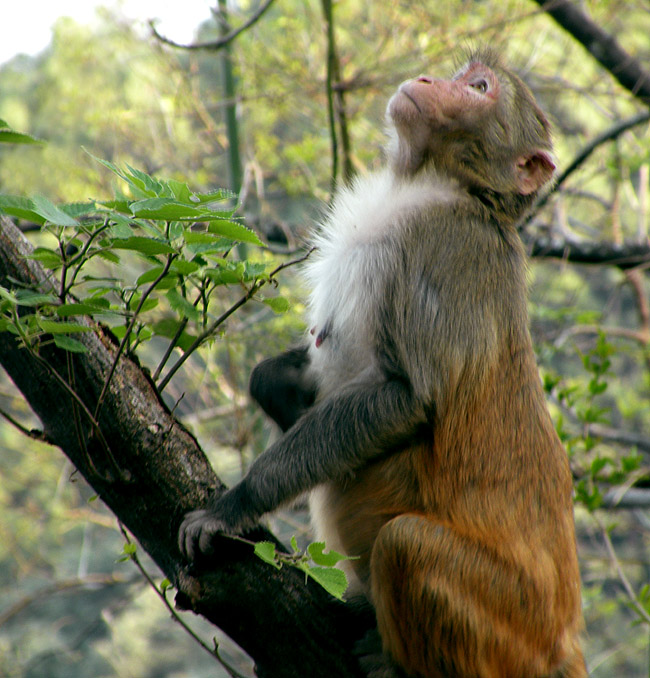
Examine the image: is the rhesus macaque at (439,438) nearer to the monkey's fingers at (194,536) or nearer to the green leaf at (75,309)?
the monkey's fingers at (194,536)

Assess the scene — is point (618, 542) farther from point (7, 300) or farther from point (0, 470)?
point (7, 300)

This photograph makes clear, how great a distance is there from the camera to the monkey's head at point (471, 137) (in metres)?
4.12

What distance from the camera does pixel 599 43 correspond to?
23.8 feet

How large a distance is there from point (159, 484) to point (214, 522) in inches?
10.9

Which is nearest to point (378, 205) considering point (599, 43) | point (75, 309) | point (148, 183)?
point (148, 183)

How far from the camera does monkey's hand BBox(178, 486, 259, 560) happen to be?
2834 mm

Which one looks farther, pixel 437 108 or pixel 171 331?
pixel 437 108

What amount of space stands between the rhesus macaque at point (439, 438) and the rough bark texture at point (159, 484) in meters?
0.15

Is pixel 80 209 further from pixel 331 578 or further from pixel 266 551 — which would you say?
pixel 331 578

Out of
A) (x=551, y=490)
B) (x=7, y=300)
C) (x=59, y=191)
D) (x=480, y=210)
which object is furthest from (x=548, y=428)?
(x=59, y=191)

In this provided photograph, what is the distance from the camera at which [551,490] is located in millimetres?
3557

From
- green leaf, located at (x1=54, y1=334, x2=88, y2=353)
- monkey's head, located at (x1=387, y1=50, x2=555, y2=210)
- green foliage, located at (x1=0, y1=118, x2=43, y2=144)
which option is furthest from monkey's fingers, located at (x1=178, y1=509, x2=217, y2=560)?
monkey's head, located at (x1=387, y1=50, x2=555, y2=210)

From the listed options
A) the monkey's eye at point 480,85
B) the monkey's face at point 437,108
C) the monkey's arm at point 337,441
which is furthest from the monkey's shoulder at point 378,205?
the monkey's arm at point 337,441

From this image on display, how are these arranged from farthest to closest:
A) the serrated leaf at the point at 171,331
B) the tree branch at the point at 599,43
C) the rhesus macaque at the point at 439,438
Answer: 1. the tree branch at the point at 599,43
2. the rhesus macaque at the point at 439,438
3. the serrated leaf at the point at 171,331
